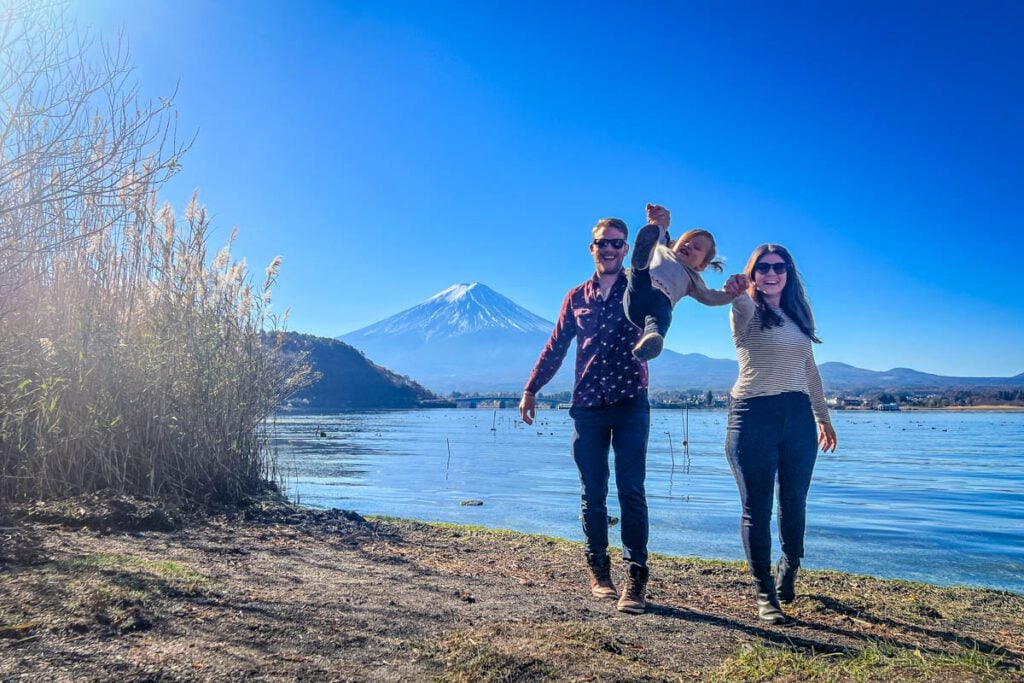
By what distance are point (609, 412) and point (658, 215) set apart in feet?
3.58

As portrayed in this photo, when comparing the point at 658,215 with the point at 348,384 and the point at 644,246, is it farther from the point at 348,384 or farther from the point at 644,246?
the point at 348,384

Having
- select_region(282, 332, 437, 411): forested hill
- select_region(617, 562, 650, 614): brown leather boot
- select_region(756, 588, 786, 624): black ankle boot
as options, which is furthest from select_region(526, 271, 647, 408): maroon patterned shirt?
select_region(282, 332, 437, 411): forested hill

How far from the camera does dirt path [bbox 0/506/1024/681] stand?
2311mm

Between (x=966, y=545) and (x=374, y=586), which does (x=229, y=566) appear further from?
(x=966, y=545)

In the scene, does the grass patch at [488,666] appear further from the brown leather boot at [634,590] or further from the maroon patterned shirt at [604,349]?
the maroon patterned shirt at [604,349]

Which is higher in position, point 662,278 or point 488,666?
point 662,278

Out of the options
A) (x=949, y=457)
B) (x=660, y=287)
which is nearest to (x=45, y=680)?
(x=660, y=287)

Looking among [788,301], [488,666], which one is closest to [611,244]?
[788,301]

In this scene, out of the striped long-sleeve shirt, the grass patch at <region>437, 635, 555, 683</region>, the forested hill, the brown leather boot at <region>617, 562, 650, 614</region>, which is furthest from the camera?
the forested hill

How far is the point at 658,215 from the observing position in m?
3.82

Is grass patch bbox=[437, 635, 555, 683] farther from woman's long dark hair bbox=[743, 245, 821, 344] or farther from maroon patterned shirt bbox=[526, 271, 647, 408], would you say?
woman's long dark hair bbox=[743, 245, 821, 344]

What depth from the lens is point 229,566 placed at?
4059 millimetres

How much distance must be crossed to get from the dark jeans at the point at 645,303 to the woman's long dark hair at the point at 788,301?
0.59m

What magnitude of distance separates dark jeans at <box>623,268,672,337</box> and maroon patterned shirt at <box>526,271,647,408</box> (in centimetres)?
17
